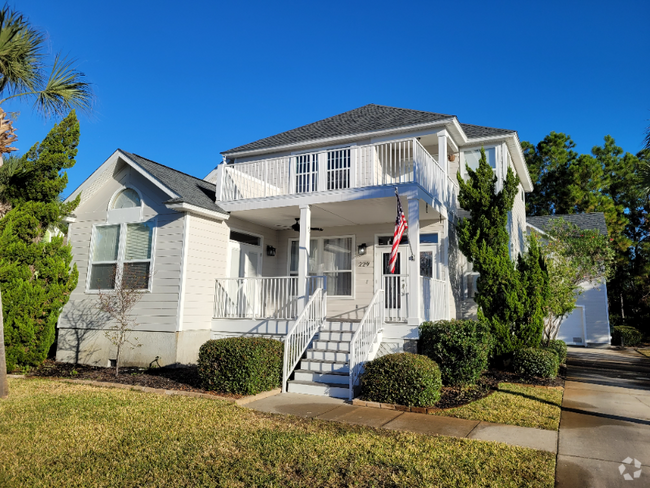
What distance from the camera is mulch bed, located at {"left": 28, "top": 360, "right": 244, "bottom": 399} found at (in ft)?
27.8

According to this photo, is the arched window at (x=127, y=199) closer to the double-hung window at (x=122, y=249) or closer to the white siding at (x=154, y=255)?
the double-hung window at (x=122, y=249)

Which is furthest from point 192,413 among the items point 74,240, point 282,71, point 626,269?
point 626,269

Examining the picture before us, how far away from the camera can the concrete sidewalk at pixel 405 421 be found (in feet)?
17.7

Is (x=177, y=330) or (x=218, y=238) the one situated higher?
(x=218, y=238)

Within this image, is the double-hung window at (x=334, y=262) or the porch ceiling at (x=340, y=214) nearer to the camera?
the porch ceiling at (x=340, y=214)

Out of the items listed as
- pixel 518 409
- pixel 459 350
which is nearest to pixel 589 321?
pixel 459 350

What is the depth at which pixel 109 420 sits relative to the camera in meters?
5.98

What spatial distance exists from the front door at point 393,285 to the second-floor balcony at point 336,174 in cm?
201

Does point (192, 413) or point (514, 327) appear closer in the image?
point (192, 413)

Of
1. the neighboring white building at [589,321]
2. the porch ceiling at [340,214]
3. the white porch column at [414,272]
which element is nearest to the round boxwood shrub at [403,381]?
the white porch column at [414,272]

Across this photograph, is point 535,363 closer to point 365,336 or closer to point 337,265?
point 365,336

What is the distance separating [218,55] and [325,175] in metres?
8.25

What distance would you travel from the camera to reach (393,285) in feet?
36.5

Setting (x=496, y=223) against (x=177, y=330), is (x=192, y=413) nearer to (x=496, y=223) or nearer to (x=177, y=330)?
(x=177, y=330)
